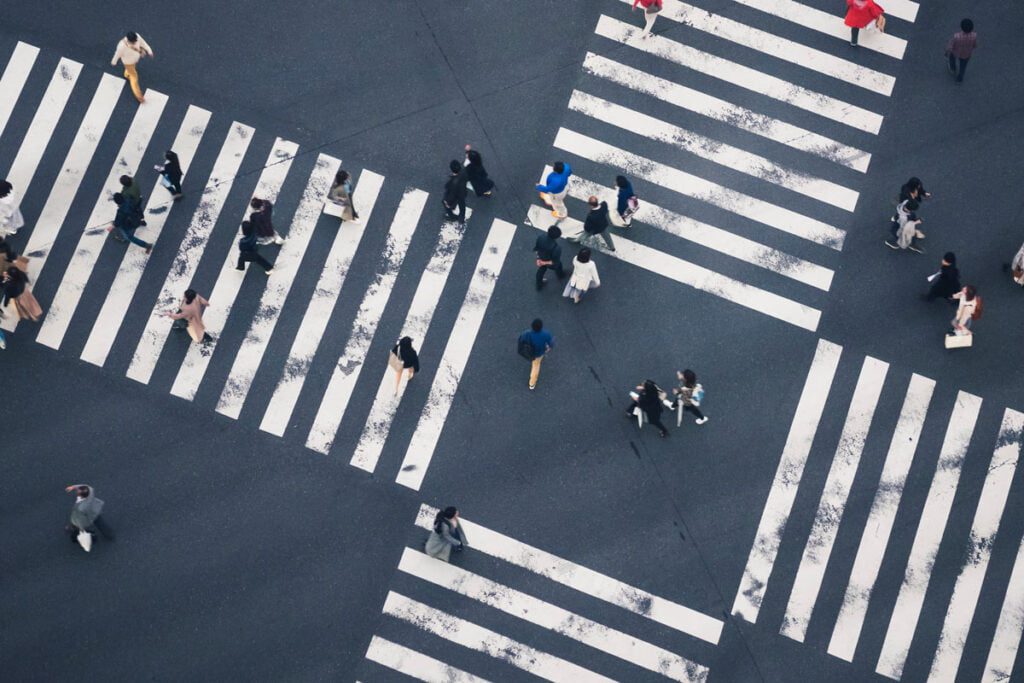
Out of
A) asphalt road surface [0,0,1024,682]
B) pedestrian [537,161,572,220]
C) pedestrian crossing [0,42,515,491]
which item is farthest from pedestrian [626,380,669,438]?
pedestrian [537,161,572,220]

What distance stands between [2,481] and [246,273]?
19.5ft

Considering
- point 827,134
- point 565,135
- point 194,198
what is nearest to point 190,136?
point 194,198

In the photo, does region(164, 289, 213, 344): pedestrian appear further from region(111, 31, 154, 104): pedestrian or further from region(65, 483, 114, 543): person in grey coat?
region(111, 31, 154, 104): pedestrian

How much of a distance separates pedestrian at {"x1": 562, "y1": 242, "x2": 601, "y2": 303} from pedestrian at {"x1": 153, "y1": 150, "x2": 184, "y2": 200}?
771cm

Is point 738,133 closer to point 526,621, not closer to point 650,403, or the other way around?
point 650,403

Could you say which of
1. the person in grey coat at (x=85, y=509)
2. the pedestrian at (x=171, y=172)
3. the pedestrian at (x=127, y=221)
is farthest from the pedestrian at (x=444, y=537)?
the pedestrian at (x=171, y=172)

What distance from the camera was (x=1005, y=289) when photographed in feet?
85.1

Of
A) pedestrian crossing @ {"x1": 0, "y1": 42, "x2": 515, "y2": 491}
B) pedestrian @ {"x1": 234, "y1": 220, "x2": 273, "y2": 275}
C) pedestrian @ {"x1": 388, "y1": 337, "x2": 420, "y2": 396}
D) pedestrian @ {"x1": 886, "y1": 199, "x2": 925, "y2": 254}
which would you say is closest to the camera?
pedestrian @ {"x1": 388, "y1": 337, "x2": 420, "y2": 396}

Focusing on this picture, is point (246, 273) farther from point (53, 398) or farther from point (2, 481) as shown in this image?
point (2, 481)

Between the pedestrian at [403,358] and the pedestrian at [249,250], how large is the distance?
10.00ft

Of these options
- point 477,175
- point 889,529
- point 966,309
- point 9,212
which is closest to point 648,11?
point 477,175

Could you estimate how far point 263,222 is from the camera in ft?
81.3

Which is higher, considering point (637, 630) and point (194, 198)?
point (194, 198)

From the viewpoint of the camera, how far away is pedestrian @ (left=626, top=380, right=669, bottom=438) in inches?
946
